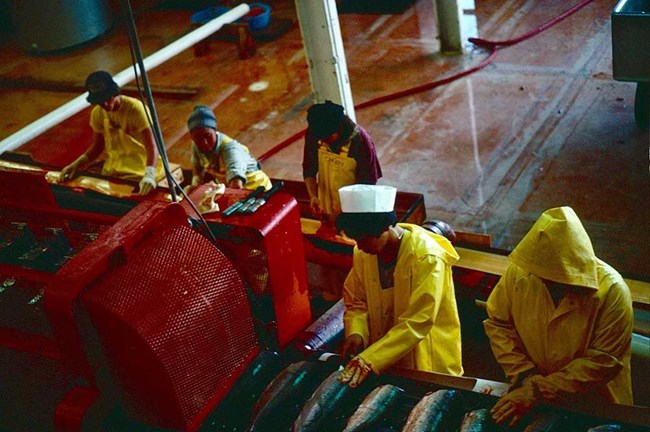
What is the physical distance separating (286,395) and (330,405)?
24 centimetres

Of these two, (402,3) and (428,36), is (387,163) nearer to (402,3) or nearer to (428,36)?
(428,36)

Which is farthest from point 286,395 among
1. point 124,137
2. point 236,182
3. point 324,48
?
point 124,137

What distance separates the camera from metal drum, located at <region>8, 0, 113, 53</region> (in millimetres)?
14094

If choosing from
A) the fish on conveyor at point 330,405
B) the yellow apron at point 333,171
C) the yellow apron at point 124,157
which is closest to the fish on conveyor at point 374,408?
the fish on conveyor at point 330,405

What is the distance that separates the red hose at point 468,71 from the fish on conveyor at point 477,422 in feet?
20.7

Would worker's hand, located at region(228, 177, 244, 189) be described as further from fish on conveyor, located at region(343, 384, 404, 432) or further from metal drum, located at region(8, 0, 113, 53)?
metal drum, located at region(8, 0, 113, 53)

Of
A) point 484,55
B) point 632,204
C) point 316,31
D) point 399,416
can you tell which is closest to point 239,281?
point 399,416

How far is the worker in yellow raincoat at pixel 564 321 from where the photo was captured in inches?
127

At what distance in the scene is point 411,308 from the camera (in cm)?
364

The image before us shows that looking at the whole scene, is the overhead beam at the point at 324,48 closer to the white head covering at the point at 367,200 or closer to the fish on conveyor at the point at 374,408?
the white head covering at the point at 367,200

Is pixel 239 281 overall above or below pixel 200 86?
above

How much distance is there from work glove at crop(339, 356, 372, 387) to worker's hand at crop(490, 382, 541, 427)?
24.4 inches

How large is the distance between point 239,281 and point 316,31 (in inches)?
154

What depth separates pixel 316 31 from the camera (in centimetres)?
688
